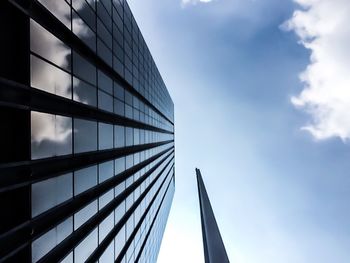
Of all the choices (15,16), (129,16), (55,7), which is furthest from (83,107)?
(129,16)

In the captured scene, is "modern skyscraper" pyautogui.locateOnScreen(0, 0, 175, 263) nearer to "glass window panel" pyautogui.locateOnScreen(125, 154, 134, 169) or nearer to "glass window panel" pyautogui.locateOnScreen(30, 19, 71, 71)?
"glass window panel" pyautogui.locateOnScreen(30, 19, 71, 71)

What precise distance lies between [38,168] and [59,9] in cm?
803

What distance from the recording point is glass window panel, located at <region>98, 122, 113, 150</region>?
72.9ft

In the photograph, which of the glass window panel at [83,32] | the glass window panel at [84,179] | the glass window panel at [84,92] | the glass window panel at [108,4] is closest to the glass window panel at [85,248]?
the glass window panel at [84,179]

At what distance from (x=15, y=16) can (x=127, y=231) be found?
2353 cm

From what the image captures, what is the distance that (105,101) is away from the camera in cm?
2336

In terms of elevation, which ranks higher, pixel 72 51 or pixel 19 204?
pixel 72 51

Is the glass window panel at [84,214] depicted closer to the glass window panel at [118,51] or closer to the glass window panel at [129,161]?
Answer: the glass window panel at [129,161]

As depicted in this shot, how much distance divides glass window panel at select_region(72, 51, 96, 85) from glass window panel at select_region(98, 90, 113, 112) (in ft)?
5.34

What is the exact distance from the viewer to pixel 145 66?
43.3m

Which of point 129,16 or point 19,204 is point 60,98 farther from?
point 129,16

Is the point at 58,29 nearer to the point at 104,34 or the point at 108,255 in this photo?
the point at 104,34

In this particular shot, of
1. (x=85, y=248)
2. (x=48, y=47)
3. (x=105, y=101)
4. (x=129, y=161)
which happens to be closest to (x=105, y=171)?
(x=105, y=101)

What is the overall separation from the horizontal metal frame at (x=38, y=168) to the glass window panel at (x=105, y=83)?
15.3 feet
